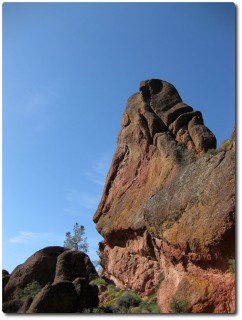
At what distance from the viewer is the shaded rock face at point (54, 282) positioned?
15.6m

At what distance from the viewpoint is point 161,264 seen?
18500 mm

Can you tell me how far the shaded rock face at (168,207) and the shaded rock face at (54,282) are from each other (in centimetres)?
217

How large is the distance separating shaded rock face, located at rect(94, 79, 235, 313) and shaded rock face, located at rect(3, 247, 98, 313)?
217cm

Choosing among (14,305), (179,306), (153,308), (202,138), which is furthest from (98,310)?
(202,138)

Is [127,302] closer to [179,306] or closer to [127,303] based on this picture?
[127,303]

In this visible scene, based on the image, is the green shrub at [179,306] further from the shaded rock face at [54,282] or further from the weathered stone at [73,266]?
the weathered stone at [73,266]

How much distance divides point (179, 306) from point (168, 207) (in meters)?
4.10

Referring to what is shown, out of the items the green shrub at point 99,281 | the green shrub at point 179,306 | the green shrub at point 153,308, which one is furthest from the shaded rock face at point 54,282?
the green shrub at point 179,306

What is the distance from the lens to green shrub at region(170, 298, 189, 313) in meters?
13.6

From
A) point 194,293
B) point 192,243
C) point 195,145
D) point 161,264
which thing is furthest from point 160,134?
point 194,293

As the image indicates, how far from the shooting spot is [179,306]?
1384cm

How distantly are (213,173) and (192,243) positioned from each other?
2.83 meters

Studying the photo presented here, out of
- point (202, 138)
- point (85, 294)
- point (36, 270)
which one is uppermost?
point (202, 138)

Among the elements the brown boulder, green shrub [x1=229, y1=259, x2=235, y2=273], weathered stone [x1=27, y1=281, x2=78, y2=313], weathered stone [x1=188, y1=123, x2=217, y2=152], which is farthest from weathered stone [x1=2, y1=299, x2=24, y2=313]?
weathered stone [x1=188, y1=123, x2=217, y2=152]
